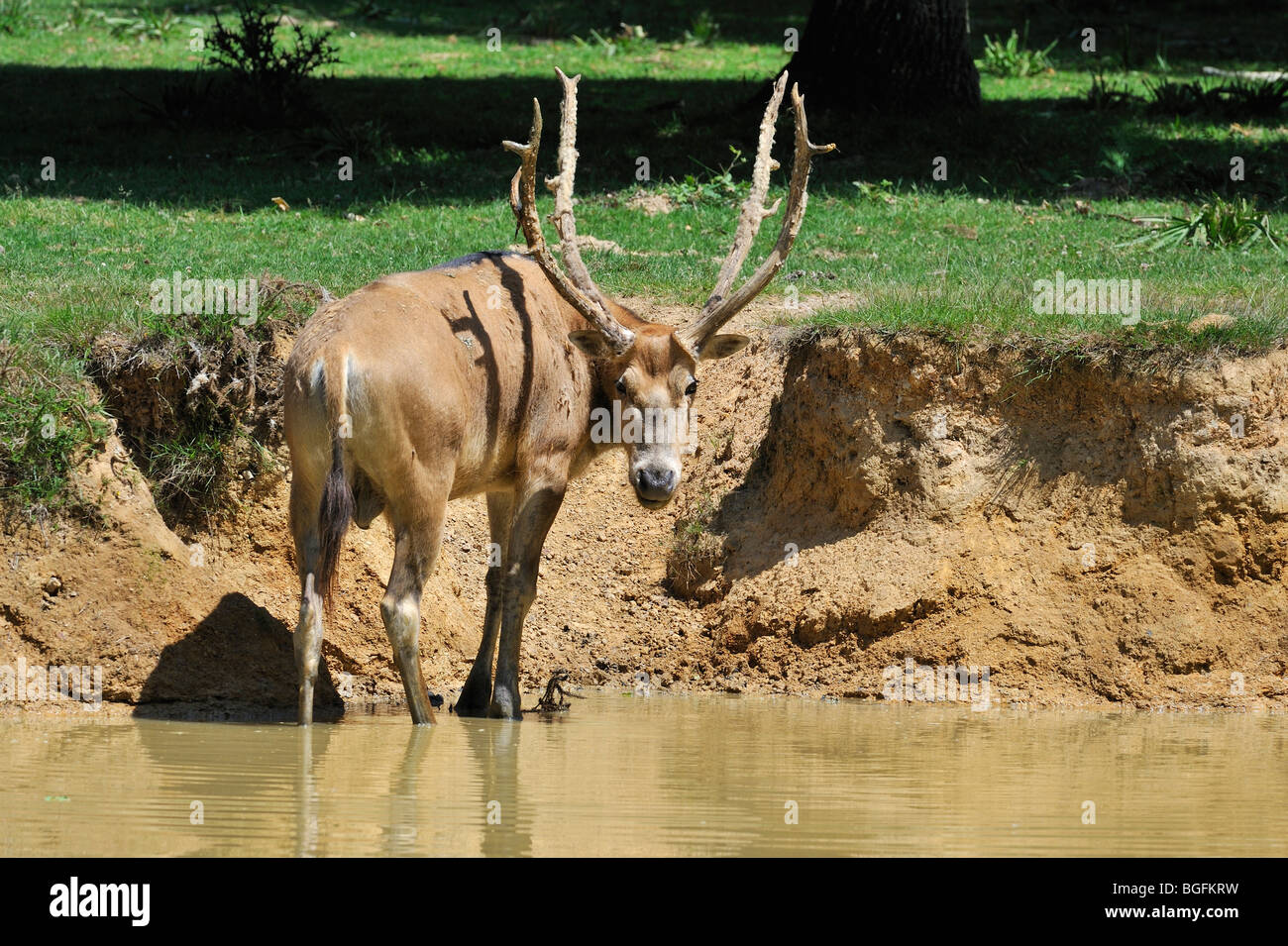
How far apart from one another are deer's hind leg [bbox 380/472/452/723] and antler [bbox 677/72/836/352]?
195cm

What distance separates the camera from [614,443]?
31.6ft

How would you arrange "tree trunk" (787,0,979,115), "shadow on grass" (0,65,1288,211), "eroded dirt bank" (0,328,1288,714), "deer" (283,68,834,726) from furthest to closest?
"tree trunk" (787,0,979,115)
"shadow on grass" (0,65,1288,211)
"eroded dirt bank" (0,328,1288,714)
"deer" (283,68,834,726)

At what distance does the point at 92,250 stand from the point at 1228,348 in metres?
8.71

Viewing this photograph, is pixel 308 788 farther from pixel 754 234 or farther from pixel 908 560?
pixel 908 560

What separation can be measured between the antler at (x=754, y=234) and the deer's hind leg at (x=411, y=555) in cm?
195

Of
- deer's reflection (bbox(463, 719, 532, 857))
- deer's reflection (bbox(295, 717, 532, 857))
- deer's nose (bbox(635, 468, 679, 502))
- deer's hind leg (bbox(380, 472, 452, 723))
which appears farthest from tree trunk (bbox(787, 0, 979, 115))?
deer's reflection (bbox(295, 717, 532, 857))

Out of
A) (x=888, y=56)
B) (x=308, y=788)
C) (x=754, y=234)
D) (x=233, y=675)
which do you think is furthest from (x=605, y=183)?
(x=308, y=788)

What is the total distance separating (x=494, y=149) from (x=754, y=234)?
8.87m

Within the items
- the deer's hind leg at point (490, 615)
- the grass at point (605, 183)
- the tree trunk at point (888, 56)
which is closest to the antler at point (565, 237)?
the deer's hind leg at point (490, 615)

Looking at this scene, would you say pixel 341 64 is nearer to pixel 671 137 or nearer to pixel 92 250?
pixel 671 137

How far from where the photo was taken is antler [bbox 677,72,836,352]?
9.70 metres

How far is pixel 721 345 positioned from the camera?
988cm

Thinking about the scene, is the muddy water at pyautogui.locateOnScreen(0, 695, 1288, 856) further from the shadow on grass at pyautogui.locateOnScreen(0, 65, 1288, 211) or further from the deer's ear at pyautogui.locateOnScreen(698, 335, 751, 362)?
the shadow on grass at pyautogui.locateOnScreen(0, 65, 1288, 211)
